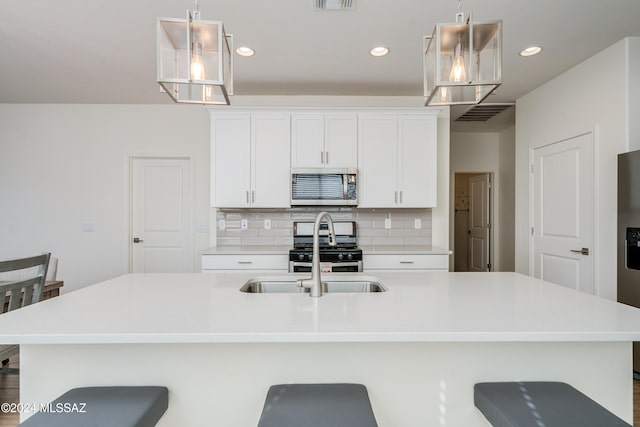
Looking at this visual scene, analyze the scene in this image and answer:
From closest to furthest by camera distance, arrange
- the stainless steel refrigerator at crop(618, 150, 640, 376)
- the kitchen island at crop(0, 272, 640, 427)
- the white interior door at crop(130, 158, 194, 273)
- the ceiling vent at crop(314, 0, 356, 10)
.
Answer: the kitchen island at crop(0, 272, 640, 427)
the ceiling vent at crop(314, 0, 356, 10)
the stainless steel refrigerator at crop(618, 150, 640, 376)
the white interior door at crop(130, 158, 194, 273)

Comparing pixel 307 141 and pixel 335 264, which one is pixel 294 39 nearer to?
pixel 307 141

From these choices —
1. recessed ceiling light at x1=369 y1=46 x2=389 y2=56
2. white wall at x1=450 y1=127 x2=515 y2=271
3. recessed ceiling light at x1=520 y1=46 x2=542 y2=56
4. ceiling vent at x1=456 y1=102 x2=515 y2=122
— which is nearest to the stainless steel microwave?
recessed ceiling light at x1=369 y1=46 x2=389 y2=56

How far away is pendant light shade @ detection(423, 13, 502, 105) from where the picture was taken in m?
1.38

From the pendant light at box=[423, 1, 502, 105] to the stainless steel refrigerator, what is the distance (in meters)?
1.86

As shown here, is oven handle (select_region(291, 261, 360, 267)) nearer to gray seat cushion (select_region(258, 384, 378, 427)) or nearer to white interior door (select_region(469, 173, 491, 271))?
gray seat cushion (select_region(258, 384, 378, 427))

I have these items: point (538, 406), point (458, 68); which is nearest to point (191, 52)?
point (458, 68)

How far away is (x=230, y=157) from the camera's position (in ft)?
11.5

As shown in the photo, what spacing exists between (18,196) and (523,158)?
6230 millimetres

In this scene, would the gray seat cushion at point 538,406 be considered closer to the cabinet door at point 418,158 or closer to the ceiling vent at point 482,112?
the cabinet door at point 418,158

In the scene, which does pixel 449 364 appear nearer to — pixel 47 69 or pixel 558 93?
pixel 558 93

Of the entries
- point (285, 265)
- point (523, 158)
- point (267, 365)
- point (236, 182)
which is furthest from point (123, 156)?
point (523, 158)

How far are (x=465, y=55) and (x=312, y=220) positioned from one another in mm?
2600

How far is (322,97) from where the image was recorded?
387 cm

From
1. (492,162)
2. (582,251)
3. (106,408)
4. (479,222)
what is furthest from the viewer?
(479,222)
